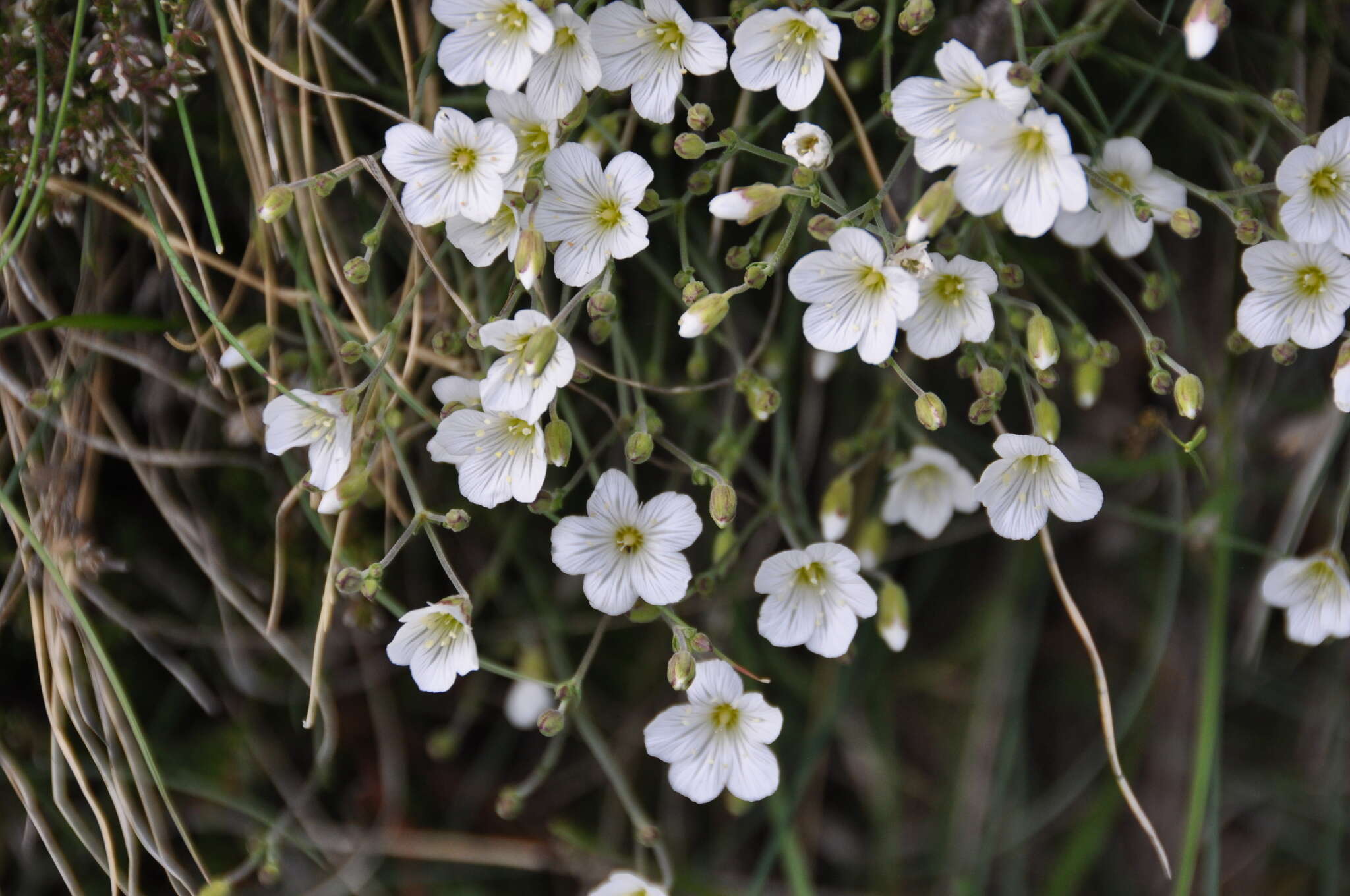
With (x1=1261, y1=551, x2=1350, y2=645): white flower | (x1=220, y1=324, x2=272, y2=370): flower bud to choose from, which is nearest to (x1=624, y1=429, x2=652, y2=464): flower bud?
(x1=220, y1=324, x2=272, y2=370): flower bud

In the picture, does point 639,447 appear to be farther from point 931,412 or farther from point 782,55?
point 782,55

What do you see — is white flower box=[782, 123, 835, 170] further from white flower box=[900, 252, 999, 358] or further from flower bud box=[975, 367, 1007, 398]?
flower bud box=[975, 367, 1007, 398]

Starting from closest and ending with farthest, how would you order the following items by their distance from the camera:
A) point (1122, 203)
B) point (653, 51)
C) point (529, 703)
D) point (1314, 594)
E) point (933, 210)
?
1. point (933, 210)
2. point (653, 51)
3. point (1122, 203)
4. point (1314, 594)
5. point (529, 703)

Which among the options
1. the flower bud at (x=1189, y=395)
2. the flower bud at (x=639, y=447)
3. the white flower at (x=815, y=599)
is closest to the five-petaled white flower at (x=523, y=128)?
the flower bud at (x=639, y=447)

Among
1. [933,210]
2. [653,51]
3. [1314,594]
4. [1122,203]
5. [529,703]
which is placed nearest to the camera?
[933,210]

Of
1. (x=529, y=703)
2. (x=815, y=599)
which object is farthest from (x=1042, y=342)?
(x=529, y=703)
